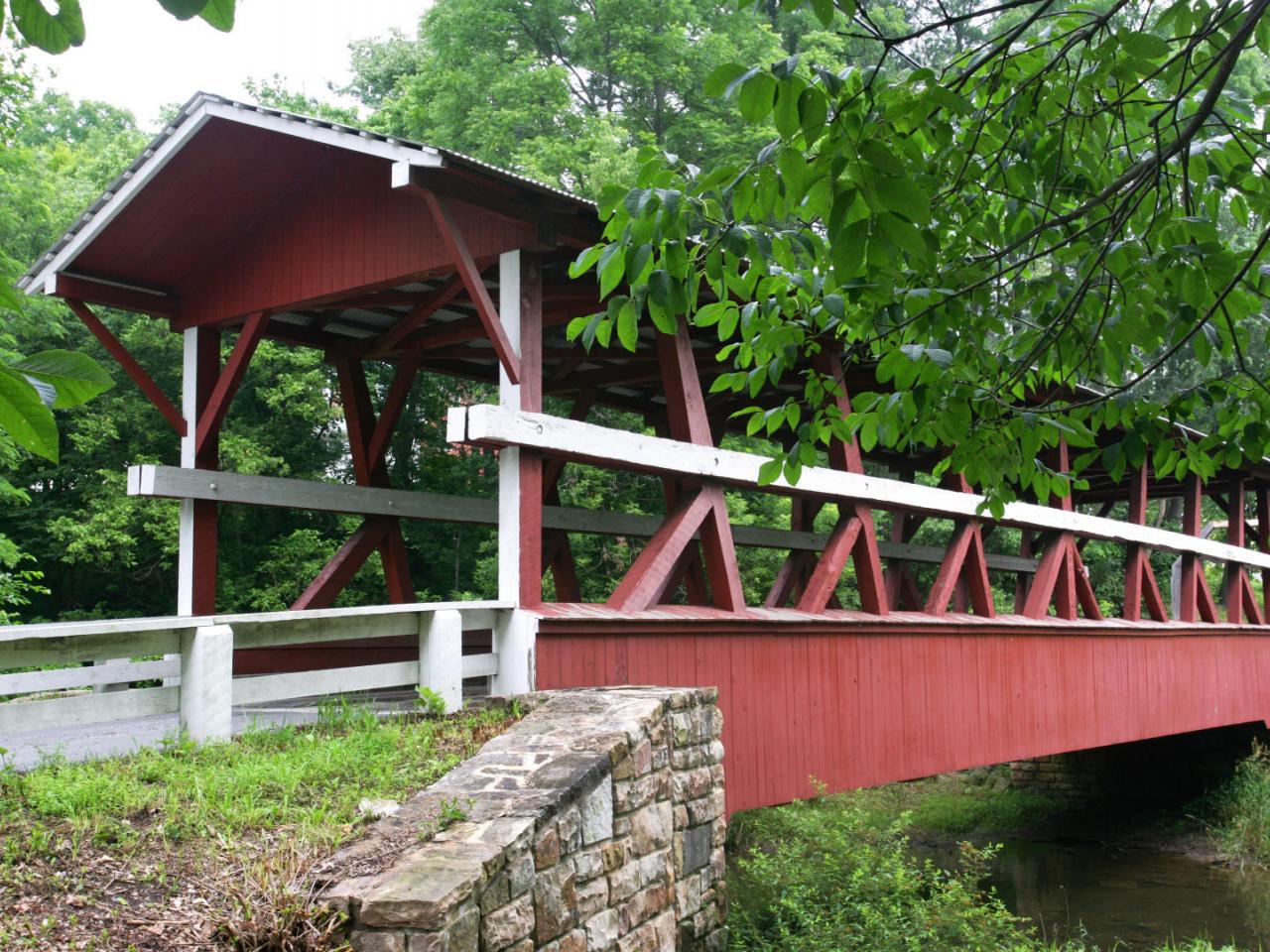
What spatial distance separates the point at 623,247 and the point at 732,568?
192 inches

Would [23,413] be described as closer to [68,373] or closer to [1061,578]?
[68,373]

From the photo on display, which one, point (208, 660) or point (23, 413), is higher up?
point (23, 413)

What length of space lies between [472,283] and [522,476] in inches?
44.5

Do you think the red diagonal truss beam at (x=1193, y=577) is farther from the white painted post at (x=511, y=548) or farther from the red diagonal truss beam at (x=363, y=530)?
the white painted post at (x=511, y=548)

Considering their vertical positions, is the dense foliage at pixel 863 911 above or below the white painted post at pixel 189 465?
below

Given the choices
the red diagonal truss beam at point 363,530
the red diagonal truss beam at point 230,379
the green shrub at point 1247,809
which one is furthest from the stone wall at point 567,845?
the green shrub at point 1247,809

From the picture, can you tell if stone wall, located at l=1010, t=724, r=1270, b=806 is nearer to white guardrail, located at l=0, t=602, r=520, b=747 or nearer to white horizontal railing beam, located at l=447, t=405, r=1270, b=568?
white horizontal railing beam, located at l=447, t=405, r=1270, b=568

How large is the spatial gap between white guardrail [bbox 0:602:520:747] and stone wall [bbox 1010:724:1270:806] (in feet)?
49.4

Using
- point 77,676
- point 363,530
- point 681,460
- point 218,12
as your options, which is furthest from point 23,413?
point 363,530

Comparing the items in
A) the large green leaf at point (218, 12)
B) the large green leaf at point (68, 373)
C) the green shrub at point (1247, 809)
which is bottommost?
the green shrub at point (1247, 809)

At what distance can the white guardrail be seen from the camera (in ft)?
16.3

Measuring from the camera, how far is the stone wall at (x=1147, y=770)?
59.6ft

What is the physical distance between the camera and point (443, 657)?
A: 20.5 ft

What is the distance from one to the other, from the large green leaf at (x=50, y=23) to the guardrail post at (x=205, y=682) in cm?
395
